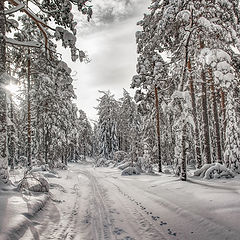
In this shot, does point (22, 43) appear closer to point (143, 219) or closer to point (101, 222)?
point (101, 222)

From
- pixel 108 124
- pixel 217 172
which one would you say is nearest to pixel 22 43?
Result: pixel 217 172

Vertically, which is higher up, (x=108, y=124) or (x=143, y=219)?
(x=108, y=124)

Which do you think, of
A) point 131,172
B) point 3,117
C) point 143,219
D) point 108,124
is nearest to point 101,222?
point 143,219

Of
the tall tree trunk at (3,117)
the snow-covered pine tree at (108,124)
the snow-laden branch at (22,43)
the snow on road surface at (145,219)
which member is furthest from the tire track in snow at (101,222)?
the snow-covered pine tree at (108,124)

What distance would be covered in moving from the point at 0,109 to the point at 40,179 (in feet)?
9.62

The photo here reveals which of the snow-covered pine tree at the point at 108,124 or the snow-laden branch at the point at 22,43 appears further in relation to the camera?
the snow-covered pine tree at the point at 108,124

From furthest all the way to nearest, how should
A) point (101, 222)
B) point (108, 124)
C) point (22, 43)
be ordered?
point (108, 124) → point (22, 43) → point (101, 222)

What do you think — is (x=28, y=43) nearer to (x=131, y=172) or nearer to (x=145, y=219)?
(x=145, y=219)

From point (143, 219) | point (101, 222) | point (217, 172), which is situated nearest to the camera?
point (101, 222)

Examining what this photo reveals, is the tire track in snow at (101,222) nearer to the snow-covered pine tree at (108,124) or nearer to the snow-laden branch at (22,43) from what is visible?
the snow-laden branch at (22,43)

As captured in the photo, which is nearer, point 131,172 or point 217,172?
point 217,172

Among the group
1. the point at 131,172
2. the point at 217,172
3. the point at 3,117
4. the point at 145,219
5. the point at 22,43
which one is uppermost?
the point at 22,43

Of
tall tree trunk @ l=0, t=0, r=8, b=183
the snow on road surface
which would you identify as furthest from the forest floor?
tall tree trunk @ l=0, t=0, r=8, b=183

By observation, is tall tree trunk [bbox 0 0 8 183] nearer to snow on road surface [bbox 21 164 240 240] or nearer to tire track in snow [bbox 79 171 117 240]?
snow on road surface [bbox 21 164 240 240]
